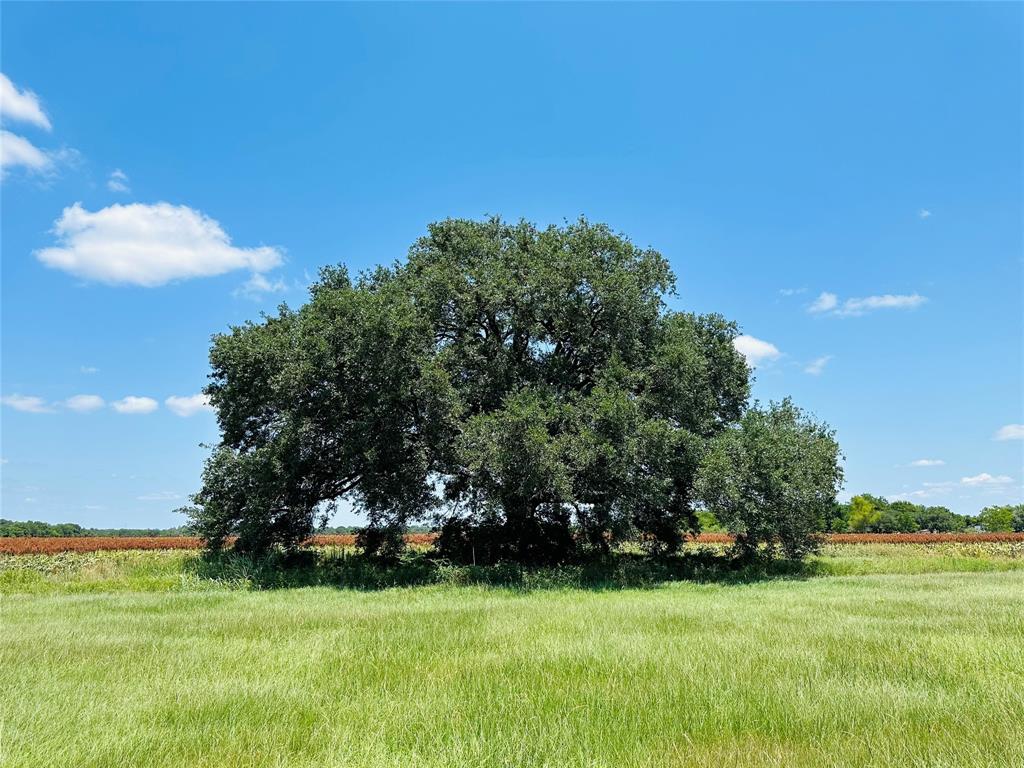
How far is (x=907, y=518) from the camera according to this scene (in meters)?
113

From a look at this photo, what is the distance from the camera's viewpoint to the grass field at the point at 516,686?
5.17m

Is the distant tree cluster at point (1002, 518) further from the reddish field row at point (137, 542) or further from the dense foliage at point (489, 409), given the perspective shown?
the dense foliage at point (489, 409)

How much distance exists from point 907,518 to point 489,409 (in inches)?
4631

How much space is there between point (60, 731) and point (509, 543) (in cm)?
2256

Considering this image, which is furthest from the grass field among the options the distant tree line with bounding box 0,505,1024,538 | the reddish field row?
the distant tree line with bounding box 0,505,1024,538

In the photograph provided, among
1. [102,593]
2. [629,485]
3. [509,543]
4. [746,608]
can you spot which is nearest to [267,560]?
[102,593]

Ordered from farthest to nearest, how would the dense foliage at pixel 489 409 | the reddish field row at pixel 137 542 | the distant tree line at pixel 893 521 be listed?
1. the distant tree line at pixel 893 521
2. the reddish field row at pixel 137 542
3. the dense foliage at pixel 489 409

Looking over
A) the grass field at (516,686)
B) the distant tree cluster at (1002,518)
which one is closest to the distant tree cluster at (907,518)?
the distant tree cluster at (1002,518)

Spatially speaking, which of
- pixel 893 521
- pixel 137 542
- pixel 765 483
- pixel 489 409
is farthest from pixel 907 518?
pixel 137 542

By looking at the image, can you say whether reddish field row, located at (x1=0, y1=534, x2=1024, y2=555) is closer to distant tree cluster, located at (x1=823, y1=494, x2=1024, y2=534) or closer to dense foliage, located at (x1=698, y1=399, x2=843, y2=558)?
dense foliage, located at (x1=698, y1=399, x2=843, y2=558)

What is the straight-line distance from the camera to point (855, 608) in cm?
1431

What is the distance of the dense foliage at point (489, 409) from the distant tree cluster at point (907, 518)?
99.3m

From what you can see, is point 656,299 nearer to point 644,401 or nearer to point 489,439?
point 644,401

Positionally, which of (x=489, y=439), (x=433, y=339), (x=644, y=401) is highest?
(x=433, y=339)
